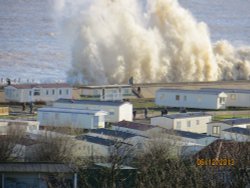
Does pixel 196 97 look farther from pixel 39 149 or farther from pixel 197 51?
pixel 39 149

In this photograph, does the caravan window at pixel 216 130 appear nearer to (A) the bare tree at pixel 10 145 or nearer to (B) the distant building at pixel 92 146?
(B) the distant building at pixel 92 146

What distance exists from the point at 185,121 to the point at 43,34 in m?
29.7

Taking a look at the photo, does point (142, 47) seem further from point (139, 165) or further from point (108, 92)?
point (139, 165)

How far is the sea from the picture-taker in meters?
36.0

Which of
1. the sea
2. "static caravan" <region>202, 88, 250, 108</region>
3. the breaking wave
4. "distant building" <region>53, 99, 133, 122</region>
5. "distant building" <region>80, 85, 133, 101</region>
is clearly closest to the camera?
"distant building" <region>53, 99, 133, 122</region>

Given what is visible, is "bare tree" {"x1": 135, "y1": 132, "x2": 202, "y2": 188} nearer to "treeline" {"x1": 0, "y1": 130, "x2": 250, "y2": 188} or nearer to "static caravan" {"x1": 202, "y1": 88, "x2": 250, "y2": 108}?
"treeline" {"x1": 0, "y1": 130, "x2": 250, "y2": 188}

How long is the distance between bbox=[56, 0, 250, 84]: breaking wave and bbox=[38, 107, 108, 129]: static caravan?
8994mm

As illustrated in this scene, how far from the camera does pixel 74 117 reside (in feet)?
73.5

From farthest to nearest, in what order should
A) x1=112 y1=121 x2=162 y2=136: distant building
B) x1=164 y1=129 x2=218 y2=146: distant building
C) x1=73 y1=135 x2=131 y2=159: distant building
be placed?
x1=112 y1=121 x2=162 y2=136: distant building → x1=164 y1=129 x2=218 y2=146: distant building → x1=73 y1=135 x2=131 y2=159: distant building

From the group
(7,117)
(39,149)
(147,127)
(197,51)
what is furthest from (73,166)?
(197,51)

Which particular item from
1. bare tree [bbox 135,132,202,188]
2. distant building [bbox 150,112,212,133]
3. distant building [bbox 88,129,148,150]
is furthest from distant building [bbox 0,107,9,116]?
bare tree [bbox 135,132,202,188]

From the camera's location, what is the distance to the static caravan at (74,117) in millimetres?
22141

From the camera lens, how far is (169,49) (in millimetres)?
35062
